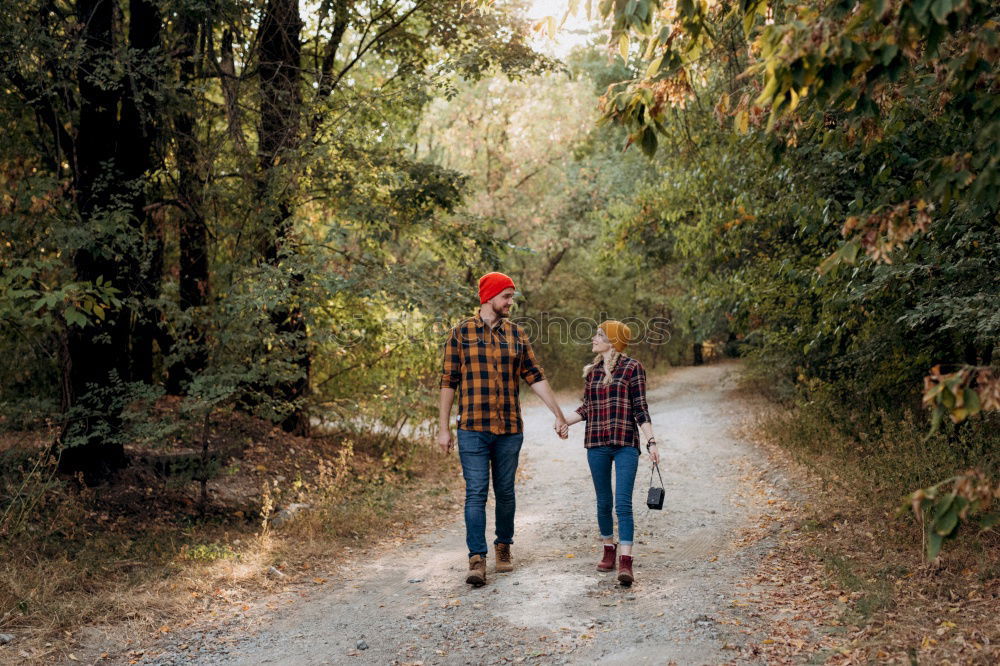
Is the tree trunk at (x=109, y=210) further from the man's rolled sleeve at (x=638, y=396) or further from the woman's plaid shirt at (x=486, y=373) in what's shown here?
the man's rolled sleeve at (x=638, y=396)

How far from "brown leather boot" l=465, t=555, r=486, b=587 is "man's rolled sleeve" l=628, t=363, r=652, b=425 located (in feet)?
5.07

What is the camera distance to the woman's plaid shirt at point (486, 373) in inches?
226

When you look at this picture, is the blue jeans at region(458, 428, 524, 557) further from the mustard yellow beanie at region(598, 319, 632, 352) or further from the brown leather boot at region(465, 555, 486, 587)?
the mustard yellow beanie at region(598, 319, 632, 352)

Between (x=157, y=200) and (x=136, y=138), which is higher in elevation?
(x=136, y=138)

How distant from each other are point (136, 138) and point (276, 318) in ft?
8.86

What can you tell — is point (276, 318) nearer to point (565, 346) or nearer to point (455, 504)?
point (455, 504)

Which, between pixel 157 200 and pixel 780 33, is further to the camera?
pixel 157 200

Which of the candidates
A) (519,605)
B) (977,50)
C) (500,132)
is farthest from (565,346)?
(977,50)

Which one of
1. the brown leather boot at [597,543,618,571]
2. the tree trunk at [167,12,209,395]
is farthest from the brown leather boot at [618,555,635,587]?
the tree trunk at [167,12,209,395]

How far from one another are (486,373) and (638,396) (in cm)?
110

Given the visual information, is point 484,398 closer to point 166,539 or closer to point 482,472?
Answer: point 482,472

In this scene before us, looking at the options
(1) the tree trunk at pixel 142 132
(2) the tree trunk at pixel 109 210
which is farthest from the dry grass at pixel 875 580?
(1) the tree trunk at pixel 142 132

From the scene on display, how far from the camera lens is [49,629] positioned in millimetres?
5051

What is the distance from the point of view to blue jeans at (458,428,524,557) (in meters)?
5.78
